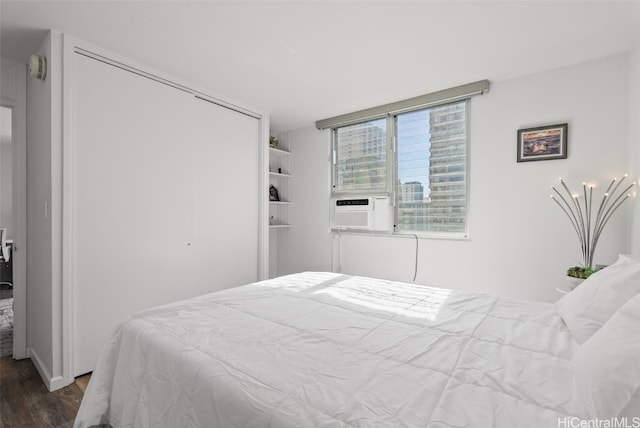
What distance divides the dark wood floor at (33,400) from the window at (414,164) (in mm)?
3090

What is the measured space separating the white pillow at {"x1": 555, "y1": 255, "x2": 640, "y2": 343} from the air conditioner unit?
219 cm

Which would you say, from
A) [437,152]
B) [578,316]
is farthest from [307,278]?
[437,152]

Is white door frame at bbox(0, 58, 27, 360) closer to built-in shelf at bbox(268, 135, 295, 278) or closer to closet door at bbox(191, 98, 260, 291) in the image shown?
closet door at bbox(191, 98, 260, 291)

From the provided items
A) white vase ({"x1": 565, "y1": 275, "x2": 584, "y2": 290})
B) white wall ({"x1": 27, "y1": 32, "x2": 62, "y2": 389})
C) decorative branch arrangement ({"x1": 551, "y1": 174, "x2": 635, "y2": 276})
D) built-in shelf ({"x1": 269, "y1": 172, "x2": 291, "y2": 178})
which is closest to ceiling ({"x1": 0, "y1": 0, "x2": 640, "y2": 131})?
white wall ({"x1": 27, "y1": 32, "x2": 62, "y2": 389})

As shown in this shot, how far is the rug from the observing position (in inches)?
102

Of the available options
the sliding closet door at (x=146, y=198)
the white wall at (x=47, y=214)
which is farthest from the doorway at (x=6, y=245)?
the sliding closet door at (x=146, y=198)

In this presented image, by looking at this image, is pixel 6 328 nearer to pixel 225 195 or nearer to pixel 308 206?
pixel 225 195

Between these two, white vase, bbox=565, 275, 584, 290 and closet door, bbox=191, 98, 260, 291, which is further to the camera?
closet door, bbox=191, 98, 260, 291

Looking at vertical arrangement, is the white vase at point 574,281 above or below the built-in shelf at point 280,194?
below

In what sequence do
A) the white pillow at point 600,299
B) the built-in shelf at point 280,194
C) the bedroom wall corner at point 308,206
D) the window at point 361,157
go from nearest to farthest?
the white pillow at point 600,299 → the window at point 361,157 → the bedroom wall corner at point 308,206 → the built-in shelf at point 280,194

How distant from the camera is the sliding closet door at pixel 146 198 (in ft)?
7.23

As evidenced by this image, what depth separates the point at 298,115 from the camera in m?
3.78
